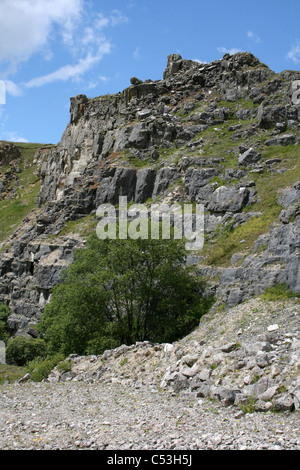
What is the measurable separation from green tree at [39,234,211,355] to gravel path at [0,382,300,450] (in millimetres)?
9789

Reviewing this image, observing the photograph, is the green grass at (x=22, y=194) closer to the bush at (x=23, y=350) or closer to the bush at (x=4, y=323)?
the bush at (x=4, y=323)

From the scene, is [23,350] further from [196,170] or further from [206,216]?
[196,170]

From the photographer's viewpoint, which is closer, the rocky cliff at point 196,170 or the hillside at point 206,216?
the hillside at point 206,216

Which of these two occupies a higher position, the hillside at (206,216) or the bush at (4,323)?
the hillside at (206,216)

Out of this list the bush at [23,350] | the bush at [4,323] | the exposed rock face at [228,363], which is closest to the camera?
the exposed rock face at [228,363]

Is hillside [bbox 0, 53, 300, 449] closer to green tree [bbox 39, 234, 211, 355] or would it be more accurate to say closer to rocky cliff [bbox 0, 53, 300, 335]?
rocky cliff [bbox 0, 53, 300, 335]

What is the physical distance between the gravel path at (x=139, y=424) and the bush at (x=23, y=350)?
2017 centimetres

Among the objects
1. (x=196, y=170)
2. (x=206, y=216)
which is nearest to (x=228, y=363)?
(x=206, y=216)

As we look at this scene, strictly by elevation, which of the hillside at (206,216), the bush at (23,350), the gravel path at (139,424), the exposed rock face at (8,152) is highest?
the exposed rock face at (8,152)

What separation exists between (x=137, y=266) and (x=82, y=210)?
25930mm

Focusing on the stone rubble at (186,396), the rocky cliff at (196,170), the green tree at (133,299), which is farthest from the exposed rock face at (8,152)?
the stone rubble at (186,396)

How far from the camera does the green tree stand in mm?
25438

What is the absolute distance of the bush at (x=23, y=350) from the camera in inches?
1379

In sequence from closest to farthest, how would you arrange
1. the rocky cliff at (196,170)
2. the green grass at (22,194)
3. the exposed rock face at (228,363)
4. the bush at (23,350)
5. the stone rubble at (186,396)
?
the stone rubble at (186,396) < the exposed rock face at (228,363) < the rocky cliff at (196,170) < the bush at (23,350) < the green grass at (22,194)
